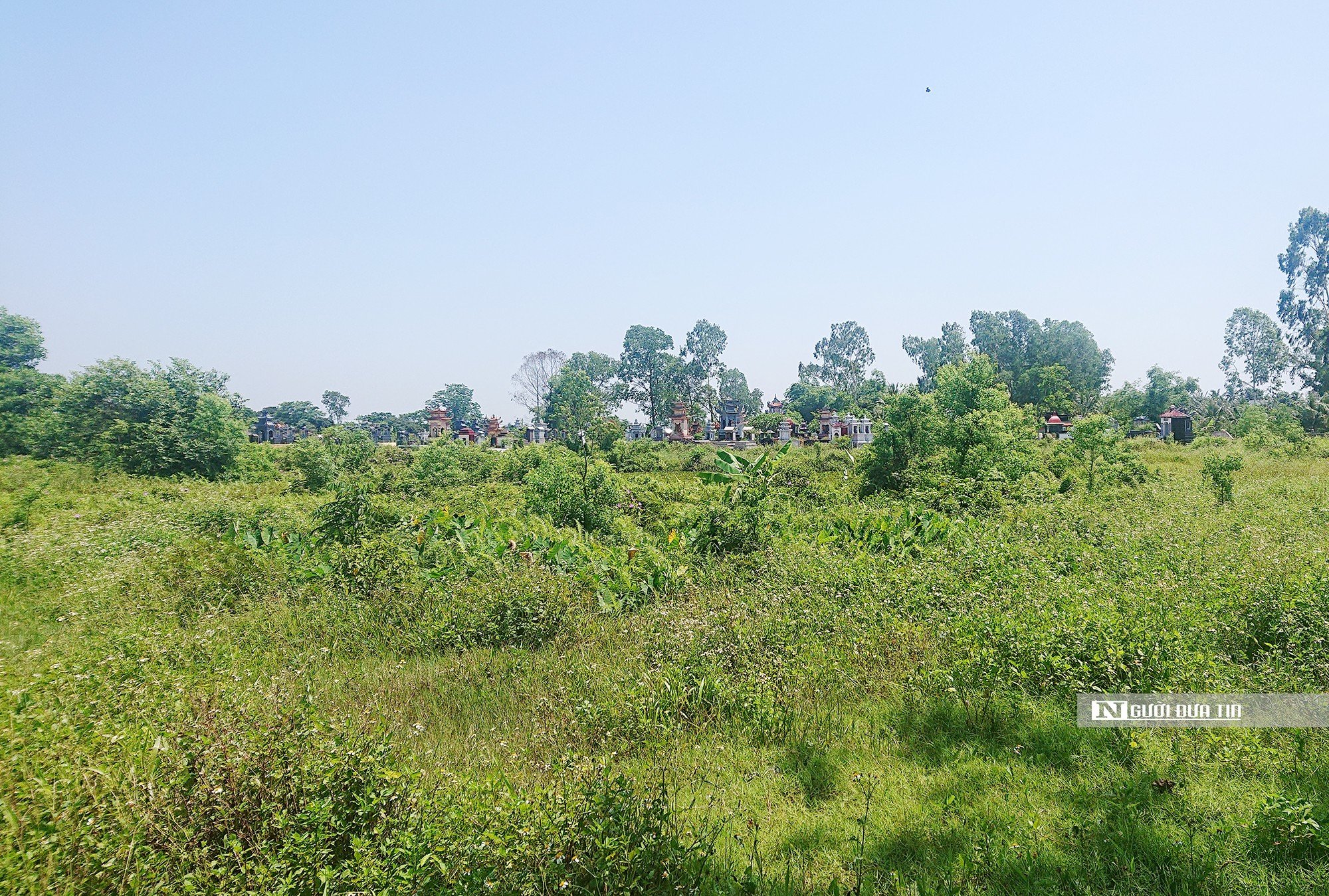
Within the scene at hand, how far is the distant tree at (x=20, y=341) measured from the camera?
35781 mm

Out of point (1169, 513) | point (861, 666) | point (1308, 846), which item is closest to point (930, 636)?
point (861, 666)

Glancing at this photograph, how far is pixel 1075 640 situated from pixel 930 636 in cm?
103

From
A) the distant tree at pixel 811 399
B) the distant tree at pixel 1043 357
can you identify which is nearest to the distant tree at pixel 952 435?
the distant tree at pixel 1043 357

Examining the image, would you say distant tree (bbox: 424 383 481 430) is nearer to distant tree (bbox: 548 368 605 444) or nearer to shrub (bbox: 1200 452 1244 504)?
distant tree (bbox: 548 368 605 444)

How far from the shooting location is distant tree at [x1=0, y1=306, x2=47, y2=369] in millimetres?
35781

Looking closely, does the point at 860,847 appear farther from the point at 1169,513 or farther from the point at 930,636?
the point at 1169,513

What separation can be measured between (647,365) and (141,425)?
4977 centimetres

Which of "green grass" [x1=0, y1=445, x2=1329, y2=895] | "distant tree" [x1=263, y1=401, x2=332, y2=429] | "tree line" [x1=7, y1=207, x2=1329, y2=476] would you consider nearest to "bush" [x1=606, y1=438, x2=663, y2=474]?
"tree line" [x1=7, y1=207, x2=1329, y2=476]

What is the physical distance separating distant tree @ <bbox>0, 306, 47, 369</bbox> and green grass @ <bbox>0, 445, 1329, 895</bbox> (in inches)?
1591

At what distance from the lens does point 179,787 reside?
106 inches

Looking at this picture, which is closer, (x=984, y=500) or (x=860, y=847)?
(x=860, y=847)

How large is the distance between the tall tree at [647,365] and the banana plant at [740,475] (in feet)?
169

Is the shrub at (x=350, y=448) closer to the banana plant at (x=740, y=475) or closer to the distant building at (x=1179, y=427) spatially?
the banana plant at (x=740, y=475)

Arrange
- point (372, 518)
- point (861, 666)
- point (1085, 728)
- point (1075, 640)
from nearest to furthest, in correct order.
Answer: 1. point (1085, 728)
2. point (1075, 640)
3. point (861, 666)
4. point (372, 518)
